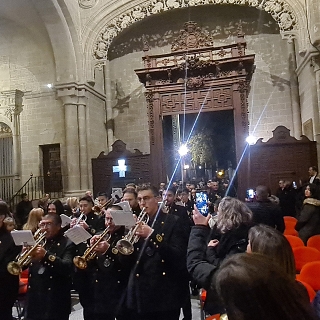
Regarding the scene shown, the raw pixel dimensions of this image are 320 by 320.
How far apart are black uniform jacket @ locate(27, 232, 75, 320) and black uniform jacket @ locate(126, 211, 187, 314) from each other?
67 centimetres

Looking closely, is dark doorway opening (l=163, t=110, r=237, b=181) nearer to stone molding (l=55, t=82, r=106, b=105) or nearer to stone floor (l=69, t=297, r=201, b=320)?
stone molding (l=55, t=82, r=106, b=105)

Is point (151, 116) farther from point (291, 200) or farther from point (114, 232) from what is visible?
point (114, 232)

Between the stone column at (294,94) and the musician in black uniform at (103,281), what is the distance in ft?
37.4

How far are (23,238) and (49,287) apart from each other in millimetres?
497

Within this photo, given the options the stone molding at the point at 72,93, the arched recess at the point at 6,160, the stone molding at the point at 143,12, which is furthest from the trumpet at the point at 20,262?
the arched recess at the point at 6,160

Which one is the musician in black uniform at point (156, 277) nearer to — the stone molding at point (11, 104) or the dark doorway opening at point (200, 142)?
the dark doorway opening at point (200, 142)

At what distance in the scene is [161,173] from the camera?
39.2 ft

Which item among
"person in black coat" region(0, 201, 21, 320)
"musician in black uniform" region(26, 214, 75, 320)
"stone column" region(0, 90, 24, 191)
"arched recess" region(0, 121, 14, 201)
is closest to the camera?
"musician in black uniform" region(26, 214, 75, 320)

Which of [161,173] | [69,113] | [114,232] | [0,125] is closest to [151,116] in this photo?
[161,173]

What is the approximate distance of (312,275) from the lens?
336 centimetres

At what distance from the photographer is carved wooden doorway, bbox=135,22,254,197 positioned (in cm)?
1166

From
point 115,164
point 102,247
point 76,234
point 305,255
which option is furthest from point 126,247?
point 115,164

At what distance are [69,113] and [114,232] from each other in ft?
33.4

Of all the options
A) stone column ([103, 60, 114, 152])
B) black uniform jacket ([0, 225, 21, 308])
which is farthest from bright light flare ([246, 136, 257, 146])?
black uniform jacket ([0, 225, 21, 308])
